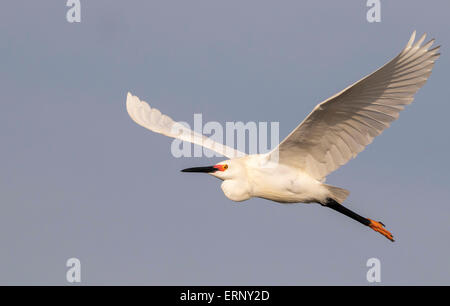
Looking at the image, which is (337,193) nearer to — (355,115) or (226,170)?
(355,115)

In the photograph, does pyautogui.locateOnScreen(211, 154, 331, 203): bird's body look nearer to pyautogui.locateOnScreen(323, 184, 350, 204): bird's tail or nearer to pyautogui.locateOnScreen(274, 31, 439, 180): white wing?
pyautogui.locateOnScreen(323, 184, 350, 204): bird's tail

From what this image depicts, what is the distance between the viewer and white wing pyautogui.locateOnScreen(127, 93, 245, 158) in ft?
49.3

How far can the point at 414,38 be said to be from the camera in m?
11.3

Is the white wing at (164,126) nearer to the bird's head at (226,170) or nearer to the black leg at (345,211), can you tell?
the bird's head at (226,170)

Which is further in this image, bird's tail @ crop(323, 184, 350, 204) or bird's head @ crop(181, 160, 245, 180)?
bird's head @ crop(181, 160, 245, 180)

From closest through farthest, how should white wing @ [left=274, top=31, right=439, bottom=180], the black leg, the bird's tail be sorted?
white wing @ [left=274, top=31, right=439, bottom=180]
the bird's tail
the black leg

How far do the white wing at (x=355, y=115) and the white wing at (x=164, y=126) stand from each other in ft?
7.37

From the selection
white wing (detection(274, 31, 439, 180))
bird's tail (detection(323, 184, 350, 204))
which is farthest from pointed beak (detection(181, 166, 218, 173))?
bird's tail (detection(323, 184, 350, 204))

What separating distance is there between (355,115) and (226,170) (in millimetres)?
2781

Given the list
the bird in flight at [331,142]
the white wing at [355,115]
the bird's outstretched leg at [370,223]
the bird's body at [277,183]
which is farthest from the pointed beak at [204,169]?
the bird's outstretched leg at [370,223]

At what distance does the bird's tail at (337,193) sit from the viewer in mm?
13094

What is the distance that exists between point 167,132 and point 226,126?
1.26m

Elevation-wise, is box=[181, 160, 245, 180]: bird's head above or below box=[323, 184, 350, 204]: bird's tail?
above

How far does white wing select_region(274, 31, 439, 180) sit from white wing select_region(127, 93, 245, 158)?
2.25m
